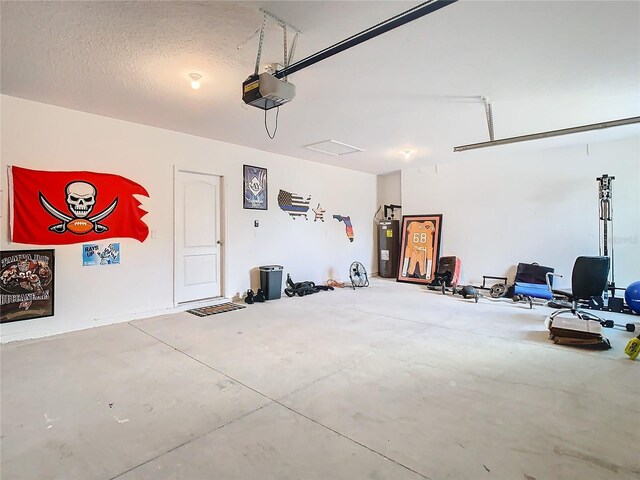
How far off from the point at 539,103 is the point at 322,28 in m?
3.15

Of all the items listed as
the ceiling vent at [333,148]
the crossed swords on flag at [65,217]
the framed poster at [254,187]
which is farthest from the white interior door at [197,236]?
the ceiling vent at [333,148]

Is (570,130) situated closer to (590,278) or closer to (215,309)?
(590,278)

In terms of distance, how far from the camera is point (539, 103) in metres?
4.25

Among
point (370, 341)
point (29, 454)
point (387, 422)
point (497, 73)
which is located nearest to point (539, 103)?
point (497, 73)

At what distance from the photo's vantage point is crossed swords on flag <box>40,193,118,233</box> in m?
4.19

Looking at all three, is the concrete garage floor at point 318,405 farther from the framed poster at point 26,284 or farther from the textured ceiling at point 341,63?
the textured ceiling at point 341,63

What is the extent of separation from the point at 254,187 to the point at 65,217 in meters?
2.97

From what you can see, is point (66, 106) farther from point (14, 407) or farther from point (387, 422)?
point (387, 422)

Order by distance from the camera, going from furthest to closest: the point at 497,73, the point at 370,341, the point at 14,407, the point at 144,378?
the point at 370,341
the point at 497,73
the point at 144,378
the point at 14,407

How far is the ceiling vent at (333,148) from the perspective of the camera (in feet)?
20.0

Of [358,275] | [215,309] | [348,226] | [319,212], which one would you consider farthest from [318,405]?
[348,226]

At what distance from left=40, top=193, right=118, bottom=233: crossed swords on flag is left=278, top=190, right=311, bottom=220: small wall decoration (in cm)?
304

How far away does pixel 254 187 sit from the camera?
6.42 meters

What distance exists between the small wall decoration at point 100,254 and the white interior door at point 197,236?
0.86 m
